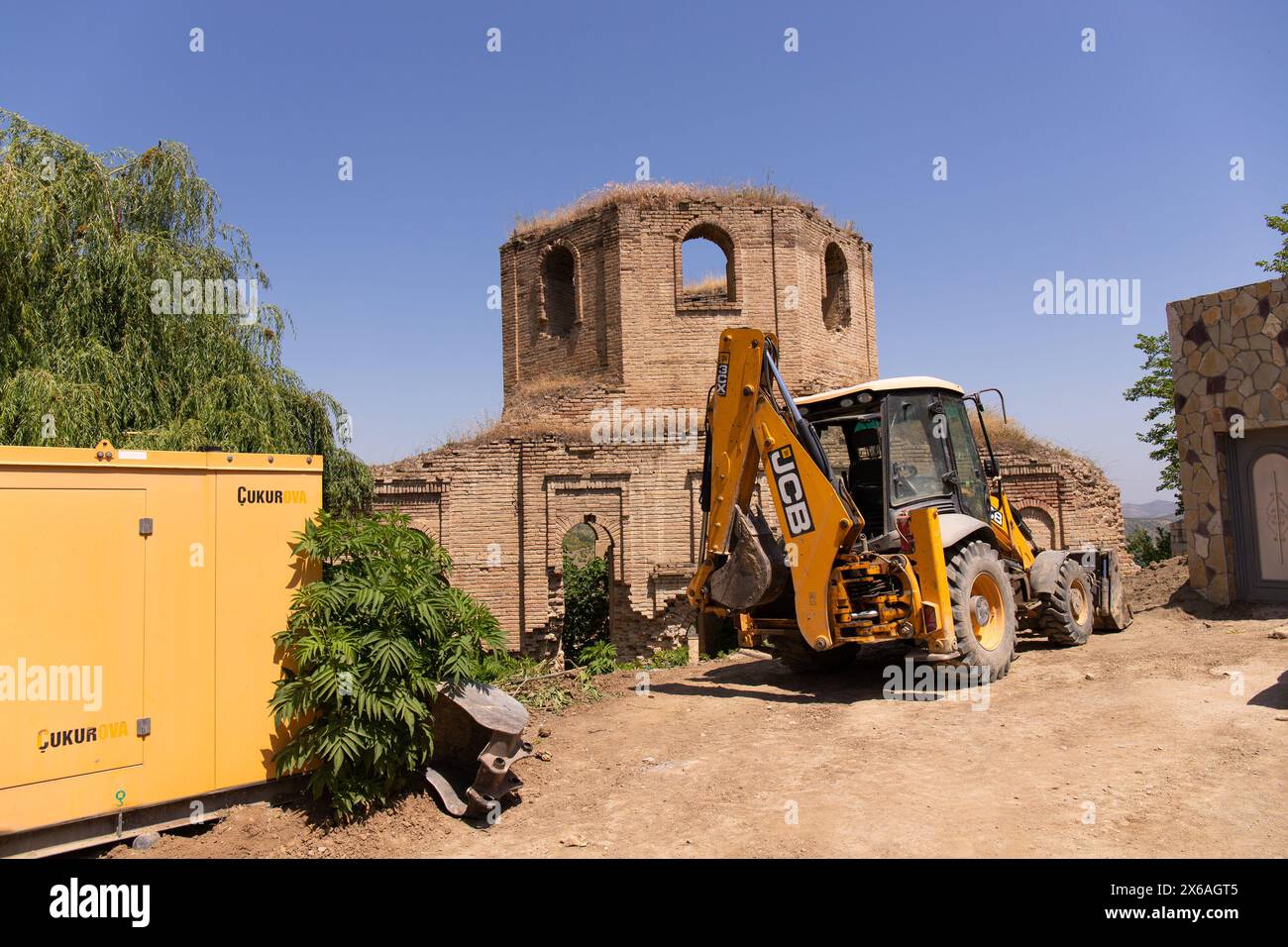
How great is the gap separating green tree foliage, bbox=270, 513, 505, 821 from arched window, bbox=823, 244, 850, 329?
17.4 meters

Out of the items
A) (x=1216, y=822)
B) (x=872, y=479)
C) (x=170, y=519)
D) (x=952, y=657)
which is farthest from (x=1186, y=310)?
(x=170, y=519)

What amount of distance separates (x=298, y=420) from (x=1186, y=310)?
14.1 m

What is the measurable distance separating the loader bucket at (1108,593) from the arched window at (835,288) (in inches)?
462

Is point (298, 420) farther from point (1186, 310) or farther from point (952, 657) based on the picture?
point (1186, 310)

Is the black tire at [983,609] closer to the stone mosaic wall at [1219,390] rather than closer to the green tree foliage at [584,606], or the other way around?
the stone mosaic wall at [1219,390]

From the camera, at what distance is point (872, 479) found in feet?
28.2

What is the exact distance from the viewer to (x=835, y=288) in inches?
854

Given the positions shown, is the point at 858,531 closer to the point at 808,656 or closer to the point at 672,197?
the point at 808,656

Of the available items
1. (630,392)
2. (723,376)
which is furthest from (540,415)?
(723,376)

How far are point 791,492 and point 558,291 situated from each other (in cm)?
1497

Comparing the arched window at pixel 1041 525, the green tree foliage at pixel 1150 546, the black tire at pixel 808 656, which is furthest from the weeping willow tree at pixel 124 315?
the green tree foliage at pixel 1150 546

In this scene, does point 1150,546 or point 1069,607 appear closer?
point 1069,607

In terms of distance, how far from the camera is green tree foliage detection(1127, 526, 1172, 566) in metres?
22.2

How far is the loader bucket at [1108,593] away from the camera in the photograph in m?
10.4
